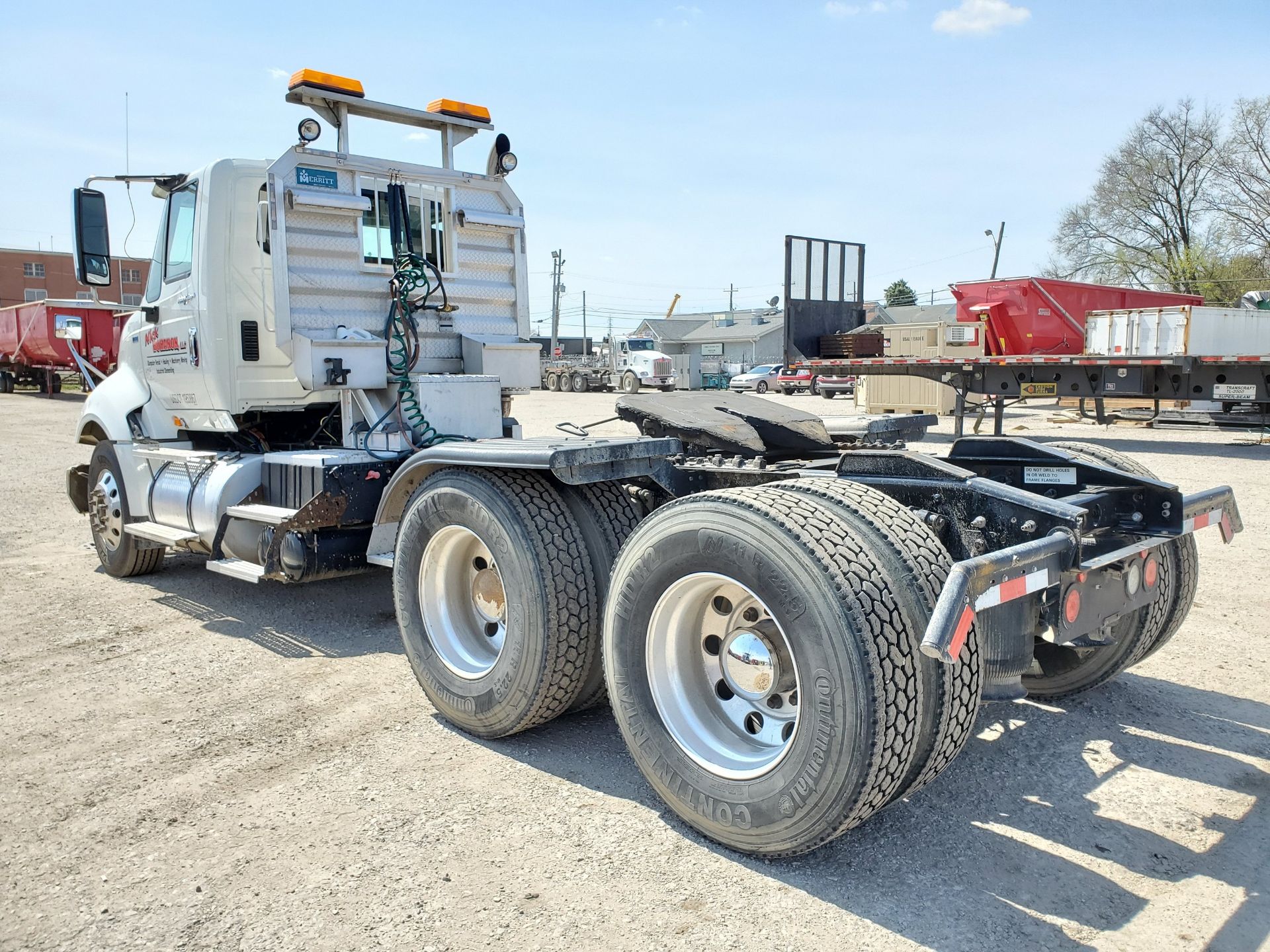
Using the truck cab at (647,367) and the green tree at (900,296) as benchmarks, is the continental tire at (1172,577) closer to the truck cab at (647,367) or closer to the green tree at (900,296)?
the truck cab at (647,367)

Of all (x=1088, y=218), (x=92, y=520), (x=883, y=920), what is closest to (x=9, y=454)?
(x=92, y=520)

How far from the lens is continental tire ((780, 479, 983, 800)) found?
2.72 meters

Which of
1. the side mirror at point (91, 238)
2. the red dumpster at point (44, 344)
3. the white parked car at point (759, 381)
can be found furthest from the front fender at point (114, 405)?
the white parked car at point (759, 381)

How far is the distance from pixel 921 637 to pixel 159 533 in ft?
18.2

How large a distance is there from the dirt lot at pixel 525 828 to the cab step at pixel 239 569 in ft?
1.43

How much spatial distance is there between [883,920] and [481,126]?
19.4 feet

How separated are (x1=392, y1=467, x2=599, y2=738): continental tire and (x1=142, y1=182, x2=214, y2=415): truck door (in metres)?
2.93

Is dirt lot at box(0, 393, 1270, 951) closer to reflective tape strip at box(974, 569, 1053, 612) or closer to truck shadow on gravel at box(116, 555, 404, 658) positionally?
truck shadow on gravel at box(116, 555, 404, 658)

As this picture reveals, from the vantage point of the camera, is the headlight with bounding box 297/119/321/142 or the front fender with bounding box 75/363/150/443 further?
the front fender with bounding box 75/363/150/443

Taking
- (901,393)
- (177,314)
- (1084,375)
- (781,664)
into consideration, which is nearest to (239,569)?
(177,314)

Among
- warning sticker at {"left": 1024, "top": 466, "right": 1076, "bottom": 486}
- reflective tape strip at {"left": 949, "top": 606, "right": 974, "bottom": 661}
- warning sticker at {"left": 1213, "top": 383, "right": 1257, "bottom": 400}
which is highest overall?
warning sticker at {"left": 1213, "top": 383, "right": 1257, "bottom": 400}

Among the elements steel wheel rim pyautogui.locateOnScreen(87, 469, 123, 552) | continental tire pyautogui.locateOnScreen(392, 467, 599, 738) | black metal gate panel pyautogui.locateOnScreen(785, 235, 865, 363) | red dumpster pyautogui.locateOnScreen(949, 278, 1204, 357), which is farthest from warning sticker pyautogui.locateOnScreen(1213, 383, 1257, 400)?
steel wheel rim pyautogui.locateOnScreen(87, 469, 123, 552)

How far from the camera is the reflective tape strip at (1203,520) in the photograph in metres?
3.54

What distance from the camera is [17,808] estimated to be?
11.3ft
